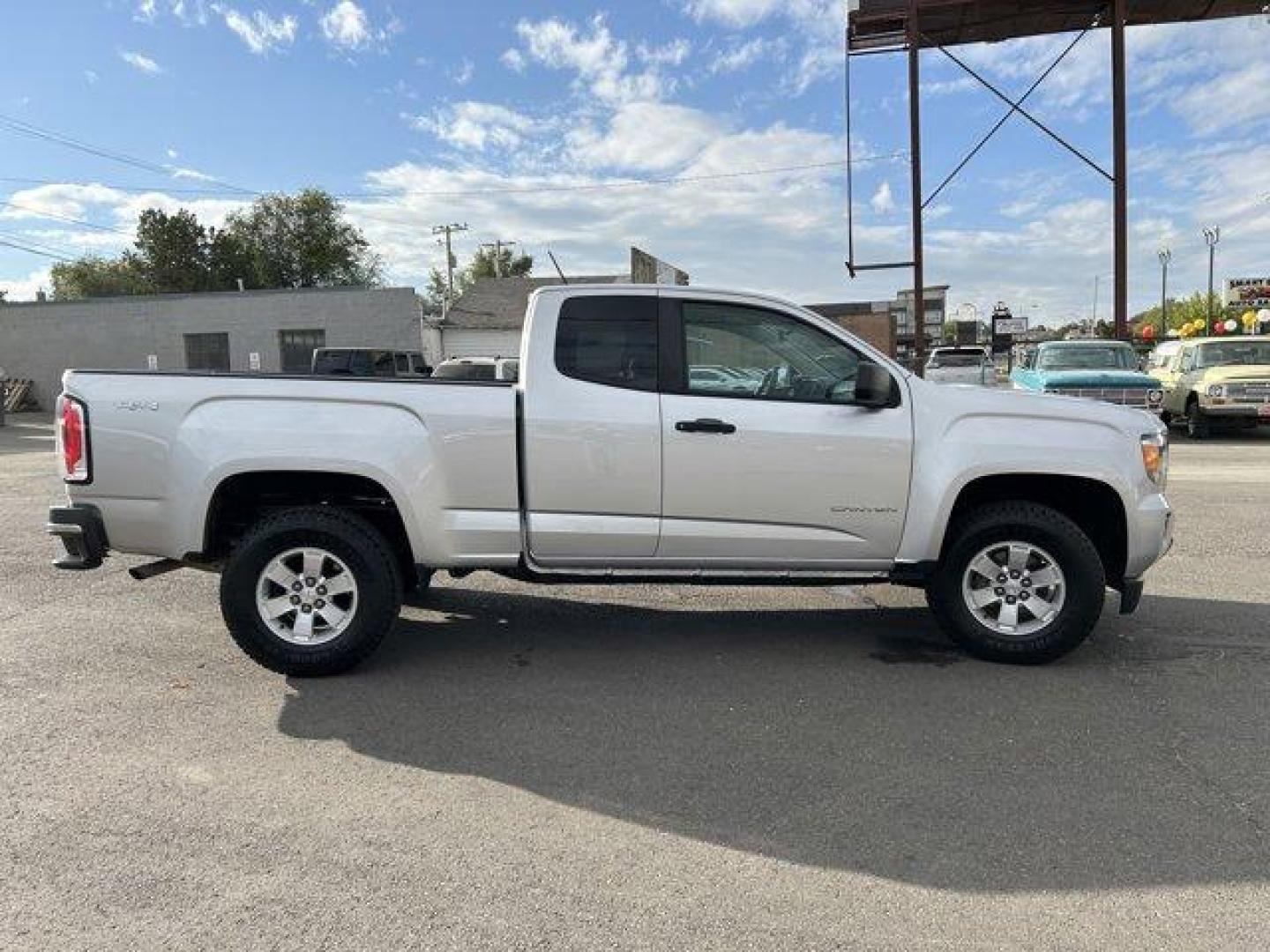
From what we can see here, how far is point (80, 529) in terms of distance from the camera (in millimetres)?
4793

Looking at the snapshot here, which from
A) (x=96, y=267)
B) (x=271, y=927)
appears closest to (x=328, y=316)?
(x=271, y=927)

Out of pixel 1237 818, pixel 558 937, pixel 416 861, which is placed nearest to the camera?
pixel 558 937

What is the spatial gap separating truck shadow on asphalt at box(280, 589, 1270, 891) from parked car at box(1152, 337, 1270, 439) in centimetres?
1311

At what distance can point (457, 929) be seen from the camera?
2777mm

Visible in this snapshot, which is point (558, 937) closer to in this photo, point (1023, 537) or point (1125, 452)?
point (1023, 537)

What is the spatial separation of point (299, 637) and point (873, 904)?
3241 millimetres

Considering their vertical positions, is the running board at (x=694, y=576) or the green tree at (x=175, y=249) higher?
Answer: the green tree at (x=175, y=249)

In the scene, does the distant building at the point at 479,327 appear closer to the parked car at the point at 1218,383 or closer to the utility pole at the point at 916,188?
the utility pole at the point at 916,188

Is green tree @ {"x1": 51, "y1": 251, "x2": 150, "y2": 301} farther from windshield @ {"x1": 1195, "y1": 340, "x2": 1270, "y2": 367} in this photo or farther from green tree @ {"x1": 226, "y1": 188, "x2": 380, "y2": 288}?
windshield @ {"x1": 1195, "y1": 340, "x2": 1270, "y2": 367}

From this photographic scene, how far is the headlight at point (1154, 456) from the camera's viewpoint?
5.02m

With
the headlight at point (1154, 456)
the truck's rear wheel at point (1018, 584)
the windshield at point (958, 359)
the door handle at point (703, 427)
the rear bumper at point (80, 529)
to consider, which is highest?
the windshield at point (958, 359)

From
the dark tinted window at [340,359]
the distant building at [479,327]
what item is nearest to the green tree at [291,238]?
the distant building at [479,327]

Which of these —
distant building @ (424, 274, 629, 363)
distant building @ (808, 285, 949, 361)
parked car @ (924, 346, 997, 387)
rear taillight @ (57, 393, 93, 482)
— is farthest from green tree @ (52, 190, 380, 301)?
rear taillight @ (57, 393, 93, 482)

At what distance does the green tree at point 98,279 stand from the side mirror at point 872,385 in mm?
65249
